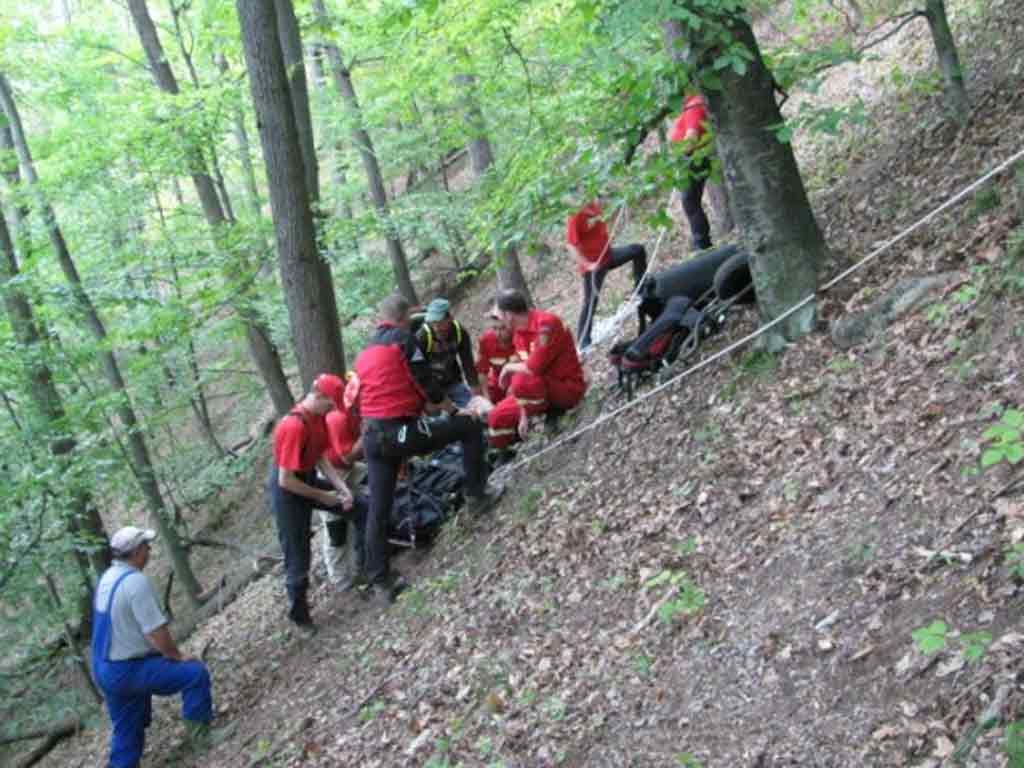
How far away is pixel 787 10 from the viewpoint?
641 inches

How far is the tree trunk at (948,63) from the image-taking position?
6238 millimetres

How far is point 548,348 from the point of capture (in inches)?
301

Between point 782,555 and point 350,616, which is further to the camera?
point 350,616

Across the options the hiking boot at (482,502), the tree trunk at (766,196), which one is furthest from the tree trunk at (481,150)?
the tree trunk at (766,196)

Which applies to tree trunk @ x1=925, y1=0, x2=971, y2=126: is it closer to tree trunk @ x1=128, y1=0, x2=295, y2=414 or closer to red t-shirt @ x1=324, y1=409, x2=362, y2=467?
red t-shirt @ x1=324, y1=409, x2=362, y2=467

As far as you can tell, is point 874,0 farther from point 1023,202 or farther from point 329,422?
point 329,422

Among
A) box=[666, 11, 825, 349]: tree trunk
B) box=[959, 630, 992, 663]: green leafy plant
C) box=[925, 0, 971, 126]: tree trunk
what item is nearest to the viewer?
box=[959, 630, 992, 663]: green leafy plant

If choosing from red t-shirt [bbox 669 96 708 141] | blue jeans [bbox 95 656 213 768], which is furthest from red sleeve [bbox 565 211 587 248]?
blue jeans [bbox 95 656 213 768]

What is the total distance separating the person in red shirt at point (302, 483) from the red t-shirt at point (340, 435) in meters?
0.47

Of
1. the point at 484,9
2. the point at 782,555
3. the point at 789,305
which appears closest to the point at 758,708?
the point at 782,555

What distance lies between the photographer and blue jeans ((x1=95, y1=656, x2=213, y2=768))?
6617 millimetres

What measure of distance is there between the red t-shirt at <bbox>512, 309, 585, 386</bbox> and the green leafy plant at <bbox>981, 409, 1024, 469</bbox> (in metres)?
4.31

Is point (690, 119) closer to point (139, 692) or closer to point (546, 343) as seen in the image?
point (546, 343)

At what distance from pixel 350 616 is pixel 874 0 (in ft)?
35.1
